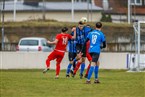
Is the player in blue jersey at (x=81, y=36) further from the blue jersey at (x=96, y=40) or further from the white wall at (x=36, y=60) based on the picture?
the white wall at (x=36, y=60)

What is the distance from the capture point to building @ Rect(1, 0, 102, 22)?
57250mm

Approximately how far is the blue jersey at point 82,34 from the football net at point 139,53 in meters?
10.5

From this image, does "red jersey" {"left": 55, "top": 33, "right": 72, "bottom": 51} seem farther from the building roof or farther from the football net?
the building roof

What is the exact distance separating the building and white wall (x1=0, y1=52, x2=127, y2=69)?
1955cm

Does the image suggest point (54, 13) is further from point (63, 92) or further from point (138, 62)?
point (63, 92)

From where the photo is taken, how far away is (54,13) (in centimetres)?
6012

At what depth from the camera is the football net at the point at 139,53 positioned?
33.5 m

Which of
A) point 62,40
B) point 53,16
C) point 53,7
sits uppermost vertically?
point 53,7

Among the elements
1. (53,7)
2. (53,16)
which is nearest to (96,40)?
(53,16)

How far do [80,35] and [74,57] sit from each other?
1567 mm

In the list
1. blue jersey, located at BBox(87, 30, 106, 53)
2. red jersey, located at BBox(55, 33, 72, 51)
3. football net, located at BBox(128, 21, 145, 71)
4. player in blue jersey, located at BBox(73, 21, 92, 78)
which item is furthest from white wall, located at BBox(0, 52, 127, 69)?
blue jersey, located at BBox(87, 30, 106, 53)

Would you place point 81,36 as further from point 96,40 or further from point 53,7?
point 53,7

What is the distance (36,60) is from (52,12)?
24.1 meters

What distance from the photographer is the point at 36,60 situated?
1427 inches
